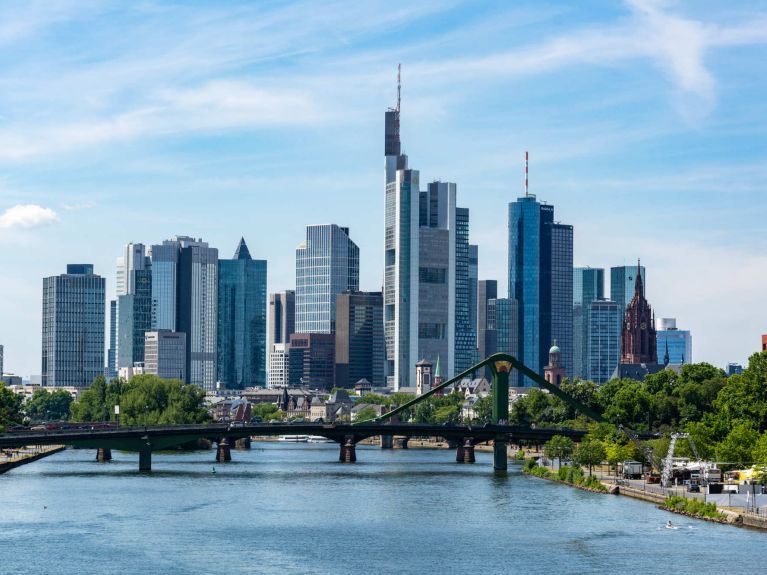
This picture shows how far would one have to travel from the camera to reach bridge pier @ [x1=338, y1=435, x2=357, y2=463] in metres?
180

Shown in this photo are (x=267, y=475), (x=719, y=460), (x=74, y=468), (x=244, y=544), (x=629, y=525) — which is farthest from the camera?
(x=74, y=468)

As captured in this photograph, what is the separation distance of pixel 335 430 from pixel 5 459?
34155mm

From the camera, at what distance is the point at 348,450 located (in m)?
181

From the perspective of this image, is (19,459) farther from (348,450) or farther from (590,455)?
(590,455)

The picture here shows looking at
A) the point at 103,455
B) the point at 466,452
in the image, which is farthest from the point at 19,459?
the point at 466,452

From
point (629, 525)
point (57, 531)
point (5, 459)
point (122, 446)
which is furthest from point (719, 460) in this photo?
point (5, 459)

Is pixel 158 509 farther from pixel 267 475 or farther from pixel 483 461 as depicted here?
pixel 483 461

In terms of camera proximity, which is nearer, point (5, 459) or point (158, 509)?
point (158, 509)

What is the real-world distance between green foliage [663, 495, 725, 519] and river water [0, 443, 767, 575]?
4.82 feet

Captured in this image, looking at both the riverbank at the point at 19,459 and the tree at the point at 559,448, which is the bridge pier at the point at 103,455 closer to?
the riverbank at the point at 19,459

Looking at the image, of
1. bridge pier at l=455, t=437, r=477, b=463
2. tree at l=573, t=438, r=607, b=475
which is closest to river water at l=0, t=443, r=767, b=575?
tree at l=573, t=438, r=607, b=475

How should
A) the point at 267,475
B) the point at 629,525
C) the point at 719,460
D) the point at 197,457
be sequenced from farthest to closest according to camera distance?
the point at 197,457, the point at 267,475, the point at 719,460, the point at 629,525

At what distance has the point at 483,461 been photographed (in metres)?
190

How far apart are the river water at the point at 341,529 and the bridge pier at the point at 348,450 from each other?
31303 mm
